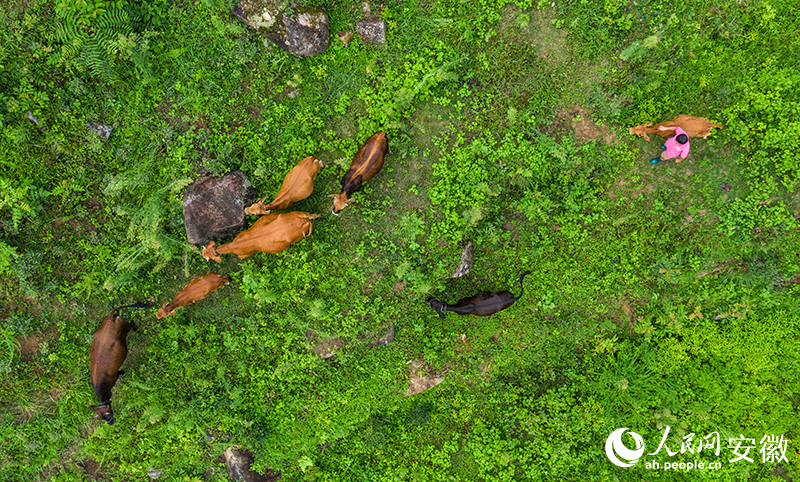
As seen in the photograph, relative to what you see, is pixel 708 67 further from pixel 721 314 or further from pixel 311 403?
pixel 311 403

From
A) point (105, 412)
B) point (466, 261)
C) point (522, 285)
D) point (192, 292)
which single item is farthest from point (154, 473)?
point (522, 285)

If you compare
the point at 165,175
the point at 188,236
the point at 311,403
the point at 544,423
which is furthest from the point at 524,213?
the point at 165,175

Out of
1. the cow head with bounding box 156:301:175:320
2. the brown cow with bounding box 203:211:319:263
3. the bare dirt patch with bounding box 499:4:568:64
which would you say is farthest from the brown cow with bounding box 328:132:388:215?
the cow head with bounding box 156:301:175:320

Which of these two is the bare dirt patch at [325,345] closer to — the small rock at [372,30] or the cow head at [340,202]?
the cow head at [340,202]

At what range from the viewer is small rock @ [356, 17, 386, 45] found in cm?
708

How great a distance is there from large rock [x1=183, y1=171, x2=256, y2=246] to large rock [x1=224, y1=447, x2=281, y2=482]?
4.64 m

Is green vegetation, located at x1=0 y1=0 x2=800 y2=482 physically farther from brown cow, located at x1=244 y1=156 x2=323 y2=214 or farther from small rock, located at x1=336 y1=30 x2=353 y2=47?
brown cow, located at x1=244 y1=156 x2=323 y2=214

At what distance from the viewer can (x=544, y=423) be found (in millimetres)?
7480

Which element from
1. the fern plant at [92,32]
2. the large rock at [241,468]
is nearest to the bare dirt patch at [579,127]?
A: the fern plant at [92,32]

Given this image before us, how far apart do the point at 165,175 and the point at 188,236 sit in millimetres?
1373

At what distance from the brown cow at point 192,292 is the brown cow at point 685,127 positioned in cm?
874

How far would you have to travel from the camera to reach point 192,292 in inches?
272

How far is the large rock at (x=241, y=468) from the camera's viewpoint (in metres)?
7.59

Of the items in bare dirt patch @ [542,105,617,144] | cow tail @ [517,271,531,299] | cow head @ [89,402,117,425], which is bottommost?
cow tail @ [517,271,531,299]
